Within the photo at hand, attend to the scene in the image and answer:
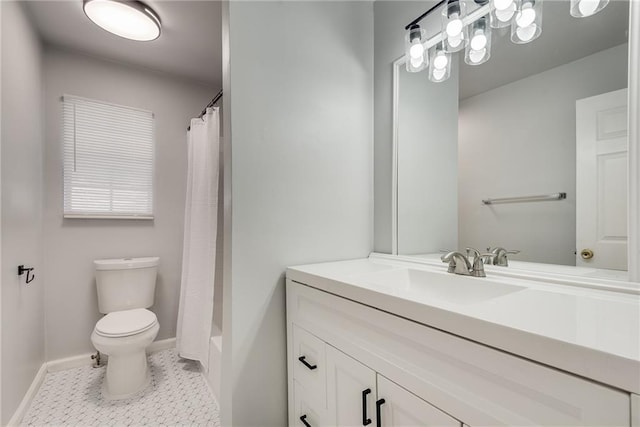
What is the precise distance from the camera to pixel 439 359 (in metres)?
0.66

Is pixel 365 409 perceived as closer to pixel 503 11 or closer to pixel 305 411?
pixel 305 411

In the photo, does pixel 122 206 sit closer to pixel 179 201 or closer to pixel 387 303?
pixel 179 201

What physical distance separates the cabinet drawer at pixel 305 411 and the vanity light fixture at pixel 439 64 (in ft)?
4.88

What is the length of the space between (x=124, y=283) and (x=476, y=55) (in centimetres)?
254

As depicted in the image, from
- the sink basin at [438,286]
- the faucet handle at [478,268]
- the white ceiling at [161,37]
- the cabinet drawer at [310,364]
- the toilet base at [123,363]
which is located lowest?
the toilet base at [123,363]

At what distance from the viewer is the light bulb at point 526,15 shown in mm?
980

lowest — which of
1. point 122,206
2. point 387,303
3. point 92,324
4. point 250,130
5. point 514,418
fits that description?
point 92,324

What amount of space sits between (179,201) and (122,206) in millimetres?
411

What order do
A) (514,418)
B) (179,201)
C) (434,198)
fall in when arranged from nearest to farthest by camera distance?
(514,418), (434,198), (179,201)

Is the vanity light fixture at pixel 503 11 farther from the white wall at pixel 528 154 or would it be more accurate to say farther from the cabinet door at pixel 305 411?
the cabinet door at pixel 305 411

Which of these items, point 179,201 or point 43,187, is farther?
point 179,201

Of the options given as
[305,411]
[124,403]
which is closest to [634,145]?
[305,411]

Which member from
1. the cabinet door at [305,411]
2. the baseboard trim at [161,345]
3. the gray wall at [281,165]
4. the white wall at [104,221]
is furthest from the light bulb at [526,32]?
the baseboard trim at [161,345]

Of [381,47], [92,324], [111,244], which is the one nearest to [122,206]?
[111,244]
